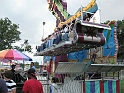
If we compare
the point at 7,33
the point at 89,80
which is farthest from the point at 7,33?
the point at 89,80

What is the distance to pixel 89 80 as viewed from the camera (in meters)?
10.1

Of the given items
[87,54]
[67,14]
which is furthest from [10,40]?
[87,54]

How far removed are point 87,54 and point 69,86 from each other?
4743 mm

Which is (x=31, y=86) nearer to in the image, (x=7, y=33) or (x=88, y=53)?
(x=88, y=53)

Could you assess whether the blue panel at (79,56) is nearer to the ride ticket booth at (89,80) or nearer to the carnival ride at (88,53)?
the carnival ride at (88,53)

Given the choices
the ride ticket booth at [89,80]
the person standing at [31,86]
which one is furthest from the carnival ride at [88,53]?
the person standing at [31,86]

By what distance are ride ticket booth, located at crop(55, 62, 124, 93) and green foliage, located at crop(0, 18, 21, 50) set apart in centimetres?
2673

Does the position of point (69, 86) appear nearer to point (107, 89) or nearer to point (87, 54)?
point (107, 89)

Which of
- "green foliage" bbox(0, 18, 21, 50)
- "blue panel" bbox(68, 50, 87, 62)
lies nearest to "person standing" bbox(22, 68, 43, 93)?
"blue panel" bbox(68, 50, 87, 62)

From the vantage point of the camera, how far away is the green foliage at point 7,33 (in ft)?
121

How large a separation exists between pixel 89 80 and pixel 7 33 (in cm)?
2926

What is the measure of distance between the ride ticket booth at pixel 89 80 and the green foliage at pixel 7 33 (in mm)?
26725

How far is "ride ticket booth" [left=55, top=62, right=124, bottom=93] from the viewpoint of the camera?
32.8 feet

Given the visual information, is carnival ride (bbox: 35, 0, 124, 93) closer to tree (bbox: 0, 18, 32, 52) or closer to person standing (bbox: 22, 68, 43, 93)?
person standing (bbox: 22, 68, 43, 93)
